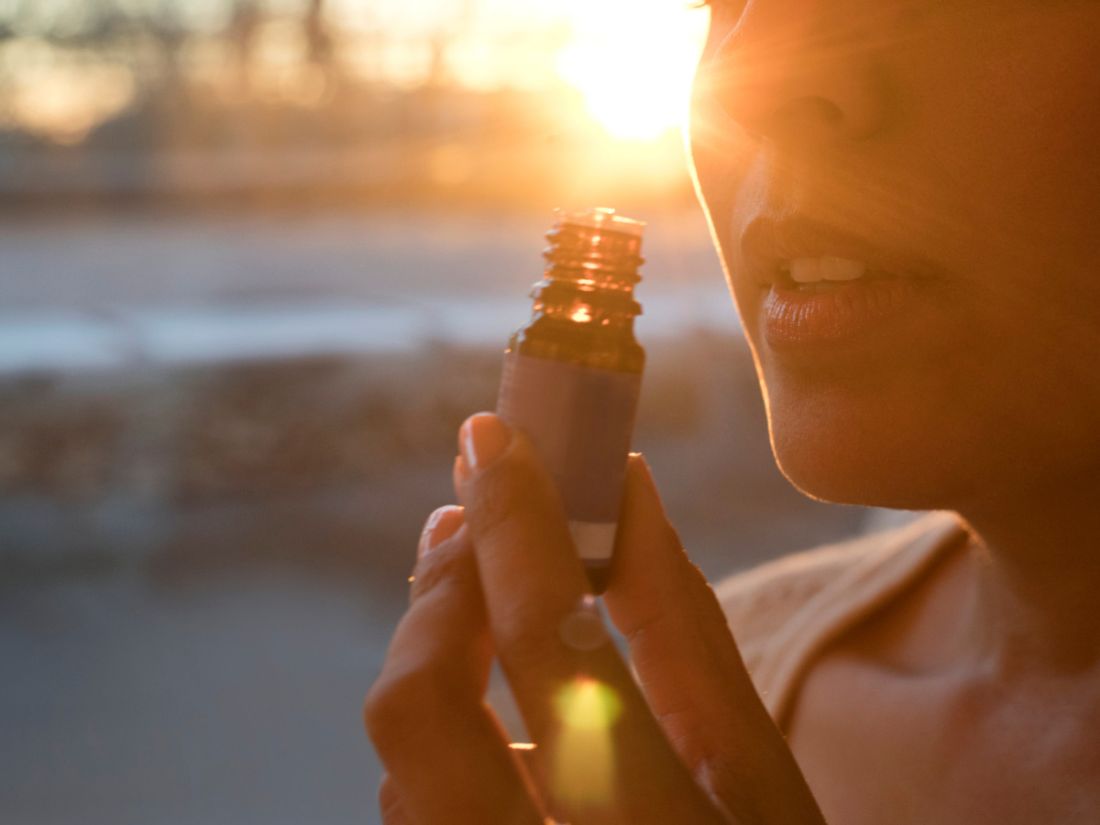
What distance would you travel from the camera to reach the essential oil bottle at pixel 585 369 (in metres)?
0.55

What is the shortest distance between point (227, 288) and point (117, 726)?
254 centimetres

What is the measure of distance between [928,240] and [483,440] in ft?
0.71

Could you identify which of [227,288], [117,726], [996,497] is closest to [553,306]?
[996,497]

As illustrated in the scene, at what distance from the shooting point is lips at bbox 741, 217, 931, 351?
576 millimetres

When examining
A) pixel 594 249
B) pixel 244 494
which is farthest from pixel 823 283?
pixel 244 494

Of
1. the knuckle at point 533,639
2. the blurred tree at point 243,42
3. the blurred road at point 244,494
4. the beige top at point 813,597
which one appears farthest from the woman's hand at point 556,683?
the blurred tree at point 243,42

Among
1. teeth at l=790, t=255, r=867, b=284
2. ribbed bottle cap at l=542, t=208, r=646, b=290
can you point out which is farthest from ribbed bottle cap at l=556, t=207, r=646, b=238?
teeth at l=790, t=255, r=867, b=284

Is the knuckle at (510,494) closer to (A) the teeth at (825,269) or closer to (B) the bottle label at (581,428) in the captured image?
(B) the bottle label at (581,428)

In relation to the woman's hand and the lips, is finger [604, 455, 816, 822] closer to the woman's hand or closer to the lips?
the woman's hand

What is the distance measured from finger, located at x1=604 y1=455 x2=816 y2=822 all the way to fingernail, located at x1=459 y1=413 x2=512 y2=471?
0.07 meters

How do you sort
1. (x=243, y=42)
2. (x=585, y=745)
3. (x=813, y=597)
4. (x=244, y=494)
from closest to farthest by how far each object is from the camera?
(x=585, y=745), (x=813, y=597), (x=244, y=494), (x=243, y=42)

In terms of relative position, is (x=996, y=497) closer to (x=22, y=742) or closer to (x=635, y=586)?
(x=635, y=586)

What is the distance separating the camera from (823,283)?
61cm

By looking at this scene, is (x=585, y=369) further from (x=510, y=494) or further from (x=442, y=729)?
(x=442, y=729)
